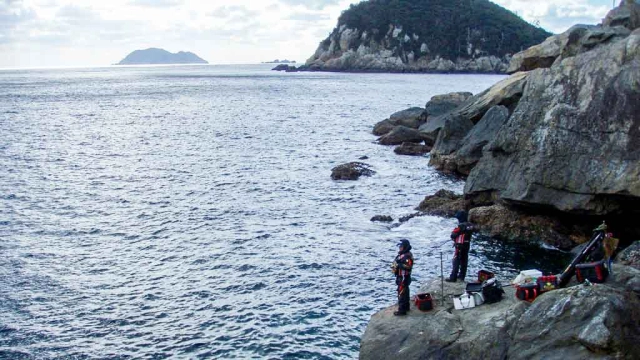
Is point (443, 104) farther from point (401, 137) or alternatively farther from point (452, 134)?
point (452, 134)

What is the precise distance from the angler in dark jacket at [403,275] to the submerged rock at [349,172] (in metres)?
27.8

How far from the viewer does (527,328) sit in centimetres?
1511

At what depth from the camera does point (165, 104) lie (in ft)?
388

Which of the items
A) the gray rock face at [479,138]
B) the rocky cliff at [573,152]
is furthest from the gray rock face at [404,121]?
the rocky cliff at [573,152]

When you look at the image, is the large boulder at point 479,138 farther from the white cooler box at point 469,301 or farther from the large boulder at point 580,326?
the large boulder at point 580,326

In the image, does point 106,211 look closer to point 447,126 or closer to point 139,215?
point 139,215

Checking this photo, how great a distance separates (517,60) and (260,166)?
26.6 m

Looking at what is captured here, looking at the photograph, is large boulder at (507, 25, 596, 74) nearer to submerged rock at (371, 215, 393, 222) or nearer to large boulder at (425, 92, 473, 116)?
large boulder at (425, 92, 473, 116)

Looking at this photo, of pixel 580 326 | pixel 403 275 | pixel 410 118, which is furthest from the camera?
pixel 410 118

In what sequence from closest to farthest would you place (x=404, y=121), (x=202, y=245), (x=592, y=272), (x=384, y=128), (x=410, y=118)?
1. (x=592, y=272)
2. (x=202, y=245)
3. (x=410, y=118)
4. (x=384, y=128)
5. (x=404, y=121)

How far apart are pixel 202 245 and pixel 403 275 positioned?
15880mm

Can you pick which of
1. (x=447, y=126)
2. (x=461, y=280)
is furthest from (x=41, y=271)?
(x=447, y=126)

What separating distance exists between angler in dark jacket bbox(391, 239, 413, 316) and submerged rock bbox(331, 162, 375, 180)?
91.2 feet

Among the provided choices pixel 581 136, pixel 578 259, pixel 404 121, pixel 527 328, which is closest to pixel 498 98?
pixel 581 136
